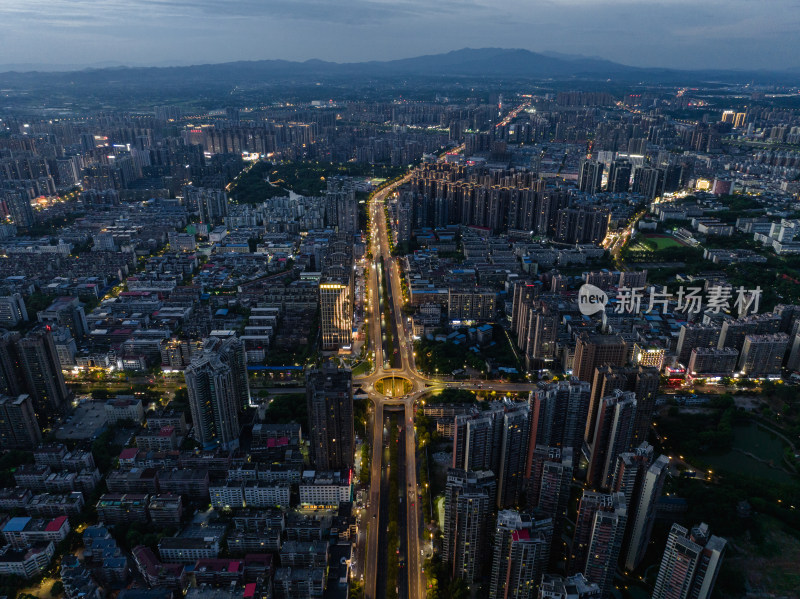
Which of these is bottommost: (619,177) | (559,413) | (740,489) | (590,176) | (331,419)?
(740,489)

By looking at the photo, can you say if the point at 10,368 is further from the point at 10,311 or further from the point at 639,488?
the point at 639,488

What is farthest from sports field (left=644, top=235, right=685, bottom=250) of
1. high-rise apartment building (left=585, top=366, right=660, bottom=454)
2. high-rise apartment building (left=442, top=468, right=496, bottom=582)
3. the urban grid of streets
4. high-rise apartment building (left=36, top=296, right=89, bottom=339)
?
high-rise apartment building (left=36, top=296, right=89, bottom=339)

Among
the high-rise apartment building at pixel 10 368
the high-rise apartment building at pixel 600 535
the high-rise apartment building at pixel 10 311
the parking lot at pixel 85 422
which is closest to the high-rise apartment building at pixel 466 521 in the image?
the high-rise apartment building at pixel 600 535

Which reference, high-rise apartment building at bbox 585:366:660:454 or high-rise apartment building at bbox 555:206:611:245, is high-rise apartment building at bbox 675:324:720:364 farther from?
high-rise apartment building at bbox 555:206:611:245

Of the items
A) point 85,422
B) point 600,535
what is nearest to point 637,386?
point 600,535

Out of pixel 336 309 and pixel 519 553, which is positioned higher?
pixel 336 309

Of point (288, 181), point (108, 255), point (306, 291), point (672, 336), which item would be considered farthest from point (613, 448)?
point (288, 181)
